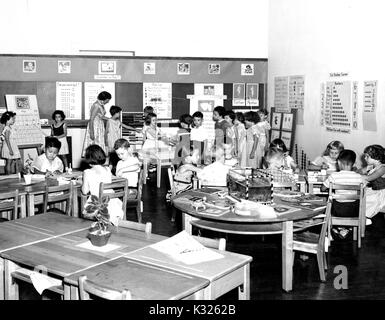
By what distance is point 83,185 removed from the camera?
18.1 feet

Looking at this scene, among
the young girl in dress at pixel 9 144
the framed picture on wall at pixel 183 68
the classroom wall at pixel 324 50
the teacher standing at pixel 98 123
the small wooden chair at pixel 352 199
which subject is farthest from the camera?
the framed picture on wall at pixel 183 68

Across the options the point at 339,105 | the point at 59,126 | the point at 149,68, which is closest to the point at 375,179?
the point at 339,105

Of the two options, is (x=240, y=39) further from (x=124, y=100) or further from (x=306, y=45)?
(x=124, y=100)

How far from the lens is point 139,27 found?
10516mm

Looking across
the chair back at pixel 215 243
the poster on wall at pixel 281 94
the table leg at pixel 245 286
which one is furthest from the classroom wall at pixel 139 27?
the table leg at pixel 245 286

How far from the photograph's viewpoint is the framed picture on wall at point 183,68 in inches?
420

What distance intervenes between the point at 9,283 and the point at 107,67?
24.7 ft

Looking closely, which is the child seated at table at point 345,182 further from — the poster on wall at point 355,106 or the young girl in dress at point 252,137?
the young girl in dress at point 252,137

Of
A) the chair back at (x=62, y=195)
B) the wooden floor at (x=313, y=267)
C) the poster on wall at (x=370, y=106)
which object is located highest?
the poster on wall at (x=370, y=106)

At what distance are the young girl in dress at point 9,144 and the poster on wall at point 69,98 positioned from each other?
3.99 feet

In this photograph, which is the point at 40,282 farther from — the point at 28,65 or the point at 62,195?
the point at 28,65

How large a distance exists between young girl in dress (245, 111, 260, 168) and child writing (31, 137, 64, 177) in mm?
3476
